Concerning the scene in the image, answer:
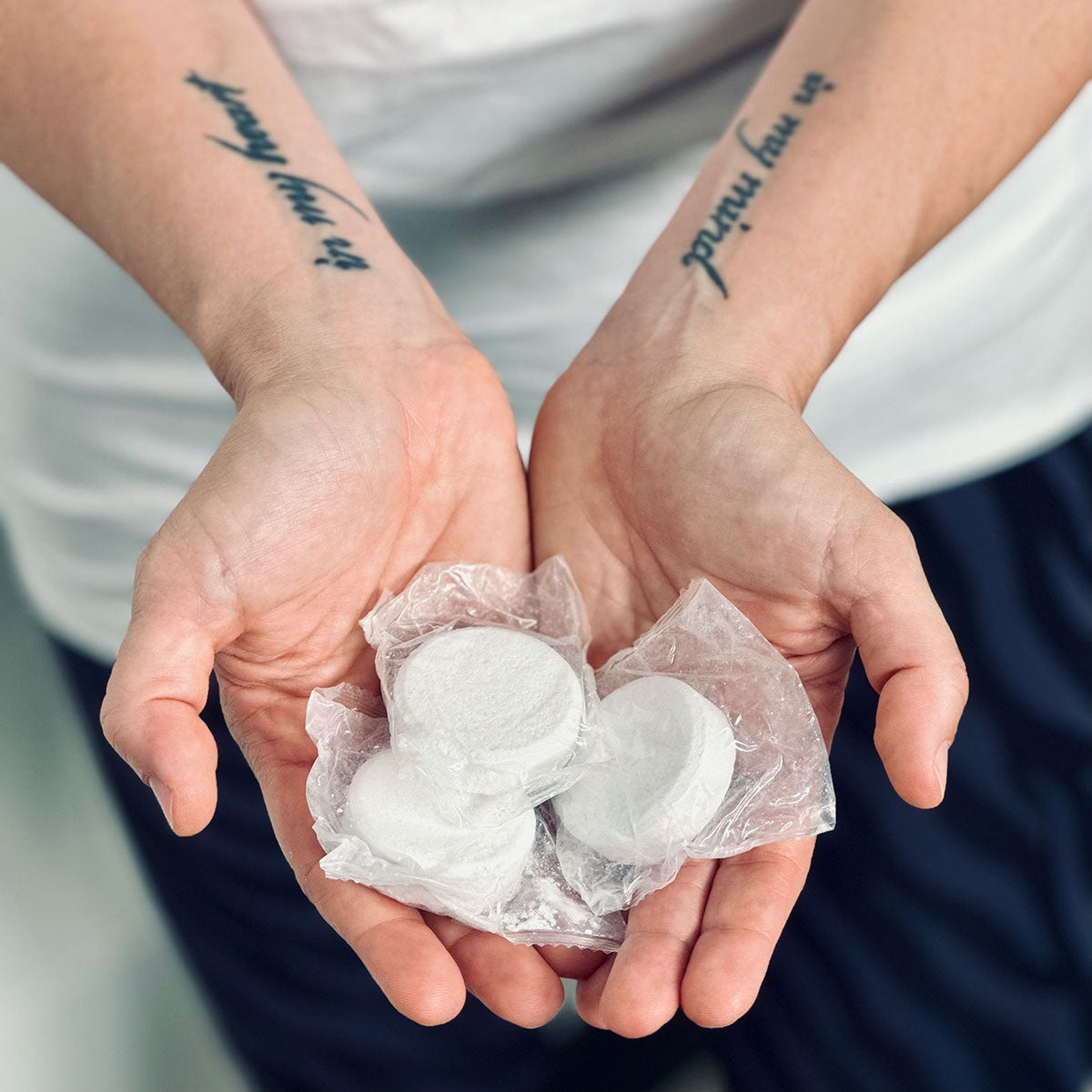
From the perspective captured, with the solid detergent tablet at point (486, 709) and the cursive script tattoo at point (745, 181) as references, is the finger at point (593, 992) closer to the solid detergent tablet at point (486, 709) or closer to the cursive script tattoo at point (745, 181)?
the solid detergent tablet at point (486, 709)

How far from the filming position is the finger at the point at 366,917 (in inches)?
Result: 45.1

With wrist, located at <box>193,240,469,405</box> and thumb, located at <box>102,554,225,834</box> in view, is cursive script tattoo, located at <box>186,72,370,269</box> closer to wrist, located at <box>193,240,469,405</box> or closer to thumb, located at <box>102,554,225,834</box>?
wrist, located at <box>193,240,469,405</box>

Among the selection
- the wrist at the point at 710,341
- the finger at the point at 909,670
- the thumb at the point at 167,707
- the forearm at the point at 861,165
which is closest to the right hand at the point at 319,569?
the thumb at the point at 167,707

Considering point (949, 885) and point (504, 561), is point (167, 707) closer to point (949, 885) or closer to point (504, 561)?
point (504, 561)

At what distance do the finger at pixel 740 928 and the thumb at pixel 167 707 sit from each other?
535 mm

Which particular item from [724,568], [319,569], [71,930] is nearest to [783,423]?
[724,568]

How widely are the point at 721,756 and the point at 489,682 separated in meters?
0.30

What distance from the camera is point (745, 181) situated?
1.73 meters

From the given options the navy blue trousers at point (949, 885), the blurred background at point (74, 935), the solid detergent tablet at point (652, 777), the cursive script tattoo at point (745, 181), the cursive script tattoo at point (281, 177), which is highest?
the cursive script tattoo at point (745, 181)

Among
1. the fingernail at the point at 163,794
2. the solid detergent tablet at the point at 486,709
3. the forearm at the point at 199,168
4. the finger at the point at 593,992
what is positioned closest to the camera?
the fingernail at the point at 163,794

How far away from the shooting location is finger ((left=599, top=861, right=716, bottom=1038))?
3.74 feet

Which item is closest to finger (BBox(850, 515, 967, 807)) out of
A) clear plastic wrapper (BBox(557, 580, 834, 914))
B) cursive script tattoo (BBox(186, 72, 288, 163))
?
clear plastic wrapper (BBox(557, 580, 834, 914))

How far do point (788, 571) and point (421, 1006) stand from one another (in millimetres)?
639

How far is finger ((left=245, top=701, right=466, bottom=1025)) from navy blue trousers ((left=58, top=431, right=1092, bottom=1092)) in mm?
569
